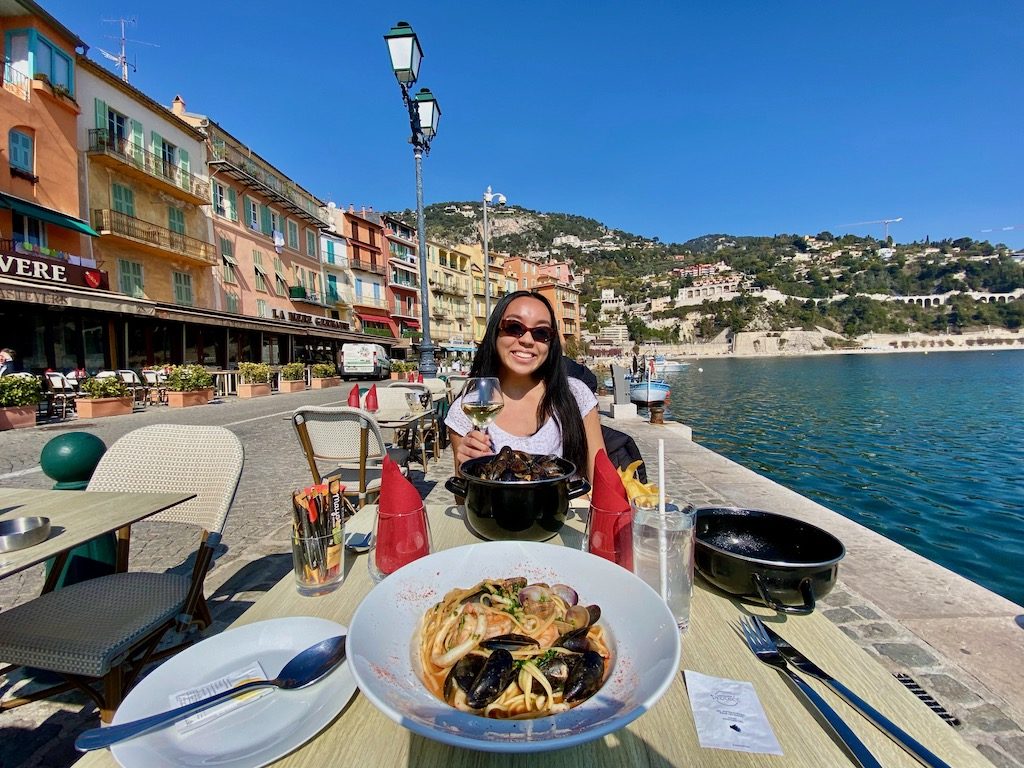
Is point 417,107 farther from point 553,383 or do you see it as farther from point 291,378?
point 291,378

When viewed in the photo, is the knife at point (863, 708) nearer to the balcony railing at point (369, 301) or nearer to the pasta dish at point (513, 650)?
the pasta dish at point (513, 650)

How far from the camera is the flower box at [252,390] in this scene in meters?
16.4

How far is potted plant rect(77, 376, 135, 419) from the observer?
35.8 feet

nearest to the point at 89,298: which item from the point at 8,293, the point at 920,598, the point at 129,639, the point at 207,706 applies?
the point at 8,293

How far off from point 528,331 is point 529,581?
5.33 ft

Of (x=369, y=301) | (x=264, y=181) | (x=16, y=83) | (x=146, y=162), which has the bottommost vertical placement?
(x=369, y=301)

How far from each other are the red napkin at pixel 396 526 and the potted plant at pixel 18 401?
1289cm

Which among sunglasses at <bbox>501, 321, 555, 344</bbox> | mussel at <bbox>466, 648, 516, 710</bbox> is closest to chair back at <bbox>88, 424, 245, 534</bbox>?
sunglasses at <bbox>501, 321, 555, 344</bbox>

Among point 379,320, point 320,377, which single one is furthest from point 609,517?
point 379,320

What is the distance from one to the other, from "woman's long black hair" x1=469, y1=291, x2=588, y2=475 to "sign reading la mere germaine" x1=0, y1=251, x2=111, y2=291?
16.8 m

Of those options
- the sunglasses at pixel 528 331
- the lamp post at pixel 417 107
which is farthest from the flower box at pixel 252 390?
the sunglasses at pixel 528 331

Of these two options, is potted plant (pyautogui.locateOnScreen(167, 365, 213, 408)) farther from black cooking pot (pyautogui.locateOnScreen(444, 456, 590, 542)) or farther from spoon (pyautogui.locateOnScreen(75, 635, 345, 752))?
spoon (pyautogui.locateOnScreen(75, 635, 345, 752))

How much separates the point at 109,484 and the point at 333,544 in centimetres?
189

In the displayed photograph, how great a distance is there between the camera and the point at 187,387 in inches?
524
